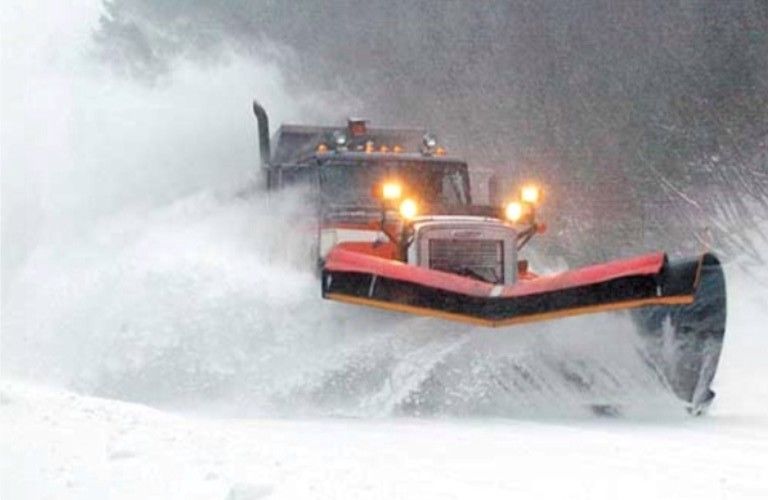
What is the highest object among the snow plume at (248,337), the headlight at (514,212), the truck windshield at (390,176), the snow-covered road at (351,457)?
the truck windshield at (390,176)

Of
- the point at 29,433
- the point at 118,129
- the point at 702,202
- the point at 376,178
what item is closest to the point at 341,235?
the point at 376,178

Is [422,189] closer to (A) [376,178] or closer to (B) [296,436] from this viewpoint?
(A) [376,178]

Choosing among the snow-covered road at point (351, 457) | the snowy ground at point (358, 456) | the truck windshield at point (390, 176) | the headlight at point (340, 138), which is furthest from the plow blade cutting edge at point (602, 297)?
the headlight at point (340, 138)

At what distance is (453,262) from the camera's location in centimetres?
730

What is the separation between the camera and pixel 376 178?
842 cm

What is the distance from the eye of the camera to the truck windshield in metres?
8.30

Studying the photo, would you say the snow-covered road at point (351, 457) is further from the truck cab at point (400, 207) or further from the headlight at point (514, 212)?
the headlight at point (514, 212)

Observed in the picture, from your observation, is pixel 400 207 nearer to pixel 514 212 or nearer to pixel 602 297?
pixel 514 212

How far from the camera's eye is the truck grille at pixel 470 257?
7.28 m

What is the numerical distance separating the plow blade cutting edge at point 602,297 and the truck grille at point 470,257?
0.80 meters

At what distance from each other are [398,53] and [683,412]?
17.3 meters

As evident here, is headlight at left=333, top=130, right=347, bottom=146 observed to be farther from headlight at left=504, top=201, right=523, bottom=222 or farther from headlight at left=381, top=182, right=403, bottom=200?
headlight at left=504, top=201, right=523, bottom=222

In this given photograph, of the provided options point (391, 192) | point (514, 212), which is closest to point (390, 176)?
point (391, 192)

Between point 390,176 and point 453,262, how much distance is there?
1379 millimetres
